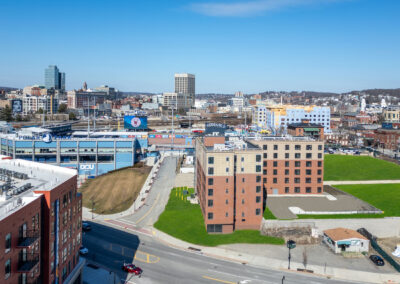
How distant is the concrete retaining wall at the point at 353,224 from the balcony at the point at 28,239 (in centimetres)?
3795

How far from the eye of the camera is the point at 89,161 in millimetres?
106812

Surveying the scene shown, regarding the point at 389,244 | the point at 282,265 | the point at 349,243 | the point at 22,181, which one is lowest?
the point at 282,265

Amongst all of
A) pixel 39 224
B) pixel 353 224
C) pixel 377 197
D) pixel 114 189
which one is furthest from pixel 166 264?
pixel 377 197

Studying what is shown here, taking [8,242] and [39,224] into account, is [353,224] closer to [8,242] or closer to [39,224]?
[39,224]

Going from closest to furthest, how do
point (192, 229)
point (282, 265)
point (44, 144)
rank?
1. point (282, 265)
2. point (192, 229)
3. point (44, 144)

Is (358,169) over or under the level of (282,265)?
over

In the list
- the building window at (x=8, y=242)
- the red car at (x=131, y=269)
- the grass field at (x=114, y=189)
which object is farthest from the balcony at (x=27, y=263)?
the grass field at (x=114, y=189)

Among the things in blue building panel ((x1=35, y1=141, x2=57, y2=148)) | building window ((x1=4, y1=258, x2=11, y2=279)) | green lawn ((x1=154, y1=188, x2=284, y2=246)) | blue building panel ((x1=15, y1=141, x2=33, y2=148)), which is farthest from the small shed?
blue building panel ((x1=15, y1=141, x2=33, y2=148))

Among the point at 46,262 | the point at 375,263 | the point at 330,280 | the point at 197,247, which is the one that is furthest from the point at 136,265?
the point at 375,263

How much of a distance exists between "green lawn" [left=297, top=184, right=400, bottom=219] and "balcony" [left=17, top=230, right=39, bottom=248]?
44.4 metres

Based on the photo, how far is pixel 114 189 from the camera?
277 ft

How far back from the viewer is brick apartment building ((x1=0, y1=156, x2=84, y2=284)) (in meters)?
27.1

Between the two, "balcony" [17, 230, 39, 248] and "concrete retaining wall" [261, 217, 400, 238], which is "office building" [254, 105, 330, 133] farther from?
"balcony" [17, 230, 39, 248]

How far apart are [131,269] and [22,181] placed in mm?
17894
